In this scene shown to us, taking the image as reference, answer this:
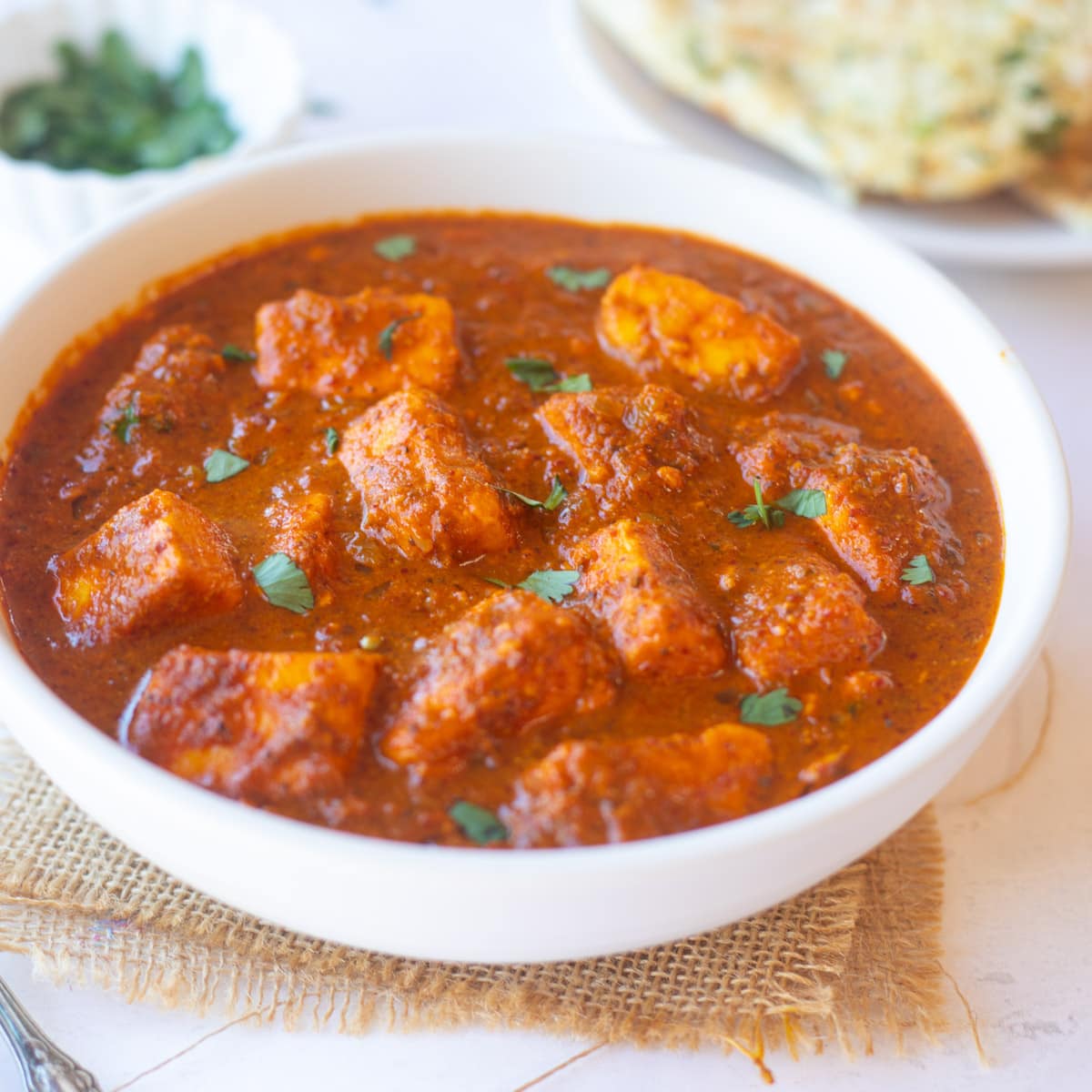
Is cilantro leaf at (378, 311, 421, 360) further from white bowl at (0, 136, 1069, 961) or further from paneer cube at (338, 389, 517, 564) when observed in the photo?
white bowl at (0, 136, 1069, 961)

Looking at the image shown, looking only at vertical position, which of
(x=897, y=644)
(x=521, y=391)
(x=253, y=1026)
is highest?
(x=521, y=391)

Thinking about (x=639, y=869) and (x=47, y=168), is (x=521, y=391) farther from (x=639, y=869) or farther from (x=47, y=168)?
(x=47, y=168)

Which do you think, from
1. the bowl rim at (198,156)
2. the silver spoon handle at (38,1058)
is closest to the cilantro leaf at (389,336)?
the bowl rim at (198,156)

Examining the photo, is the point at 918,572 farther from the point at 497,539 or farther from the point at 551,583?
the point at 497,539

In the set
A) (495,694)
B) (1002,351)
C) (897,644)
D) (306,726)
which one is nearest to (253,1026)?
(306,726)

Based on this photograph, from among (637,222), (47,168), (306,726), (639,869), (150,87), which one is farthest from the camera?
(150,87)

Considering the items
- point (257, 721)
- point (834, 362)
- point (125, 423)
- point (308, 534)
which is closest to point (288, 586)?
point (308, 534)

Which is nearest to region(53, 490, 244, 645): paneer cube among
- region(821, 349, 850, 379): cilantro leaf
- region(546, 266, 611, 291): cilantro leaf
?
region(546, 266, 611, 291): cilantro leaf
